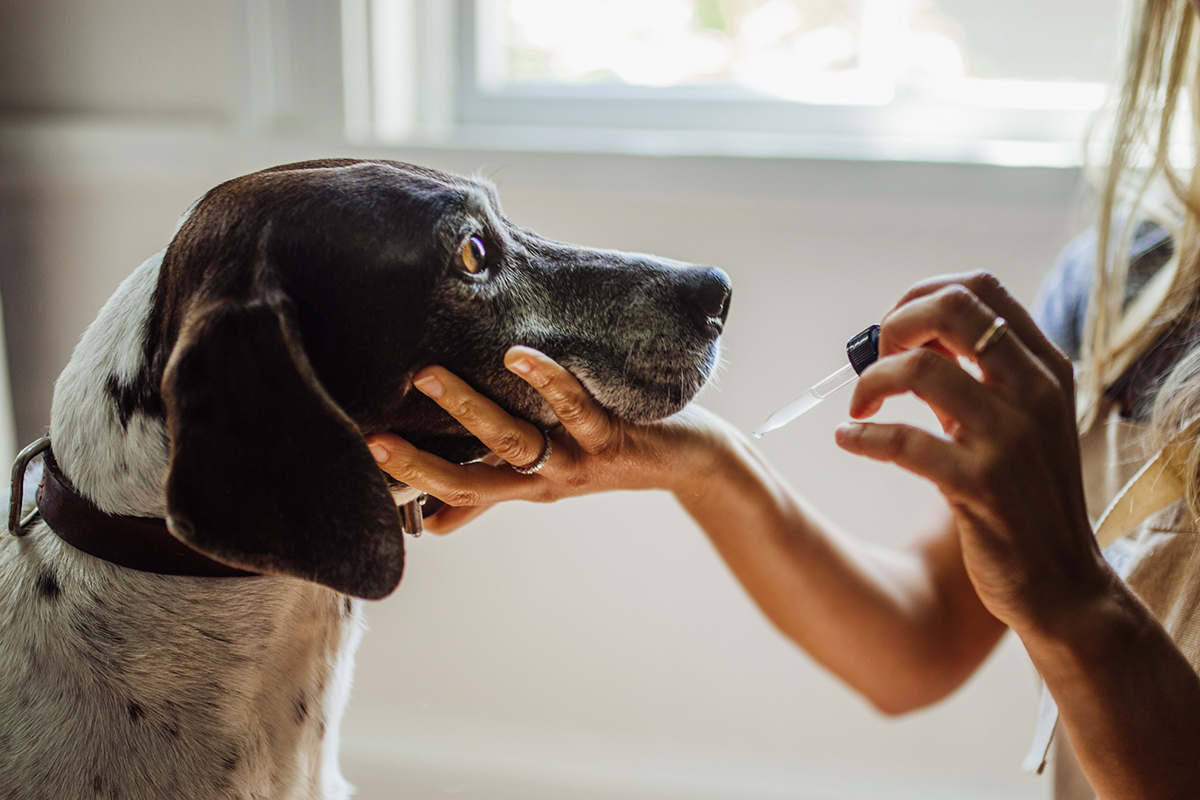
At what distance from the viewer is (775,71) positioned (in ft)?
5.40

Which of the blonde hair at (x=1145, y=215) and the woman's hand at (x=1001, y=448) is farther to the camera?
the blonde hair at (x=1145, y=215)

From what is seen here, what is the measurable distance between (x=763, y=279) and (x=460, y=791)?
3.78 feet

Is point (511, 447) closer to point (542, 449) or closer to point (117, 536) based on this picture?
point (542, 449)

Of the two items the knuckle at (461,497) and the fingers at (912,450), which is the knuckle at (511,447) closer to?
the knuckle at (461,497)

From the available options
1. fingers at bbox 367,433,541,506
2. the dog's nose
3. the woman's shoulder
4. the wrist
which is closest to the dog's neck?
Result: fingers at bbox 367,433,541,506

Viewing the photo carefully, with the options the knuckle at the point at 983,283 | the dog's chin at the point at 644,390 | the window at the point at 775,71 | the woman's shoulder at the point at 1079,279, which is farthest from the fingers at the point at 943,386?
the window at the point at 775,71

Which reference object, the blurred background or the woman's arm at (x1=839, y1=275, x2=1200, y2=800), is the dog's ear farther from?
the blurred background

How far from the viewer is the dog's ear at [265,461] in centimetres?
59

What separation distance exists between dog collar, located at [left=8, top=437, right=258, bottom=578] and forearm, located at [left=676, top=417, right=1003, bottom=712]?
53cm

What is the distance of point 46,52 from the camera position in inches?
53.4

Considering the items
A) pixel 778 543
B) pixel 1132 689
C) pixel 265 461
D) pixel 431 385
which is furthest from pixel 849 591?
pixel 265 461

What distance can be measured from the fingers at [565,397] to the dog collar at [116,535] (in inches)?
11.7

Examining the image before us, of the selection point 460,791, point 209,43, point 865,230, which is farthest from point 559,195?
point 460,791

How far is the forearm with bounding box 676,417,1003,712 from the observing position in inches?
40.4
